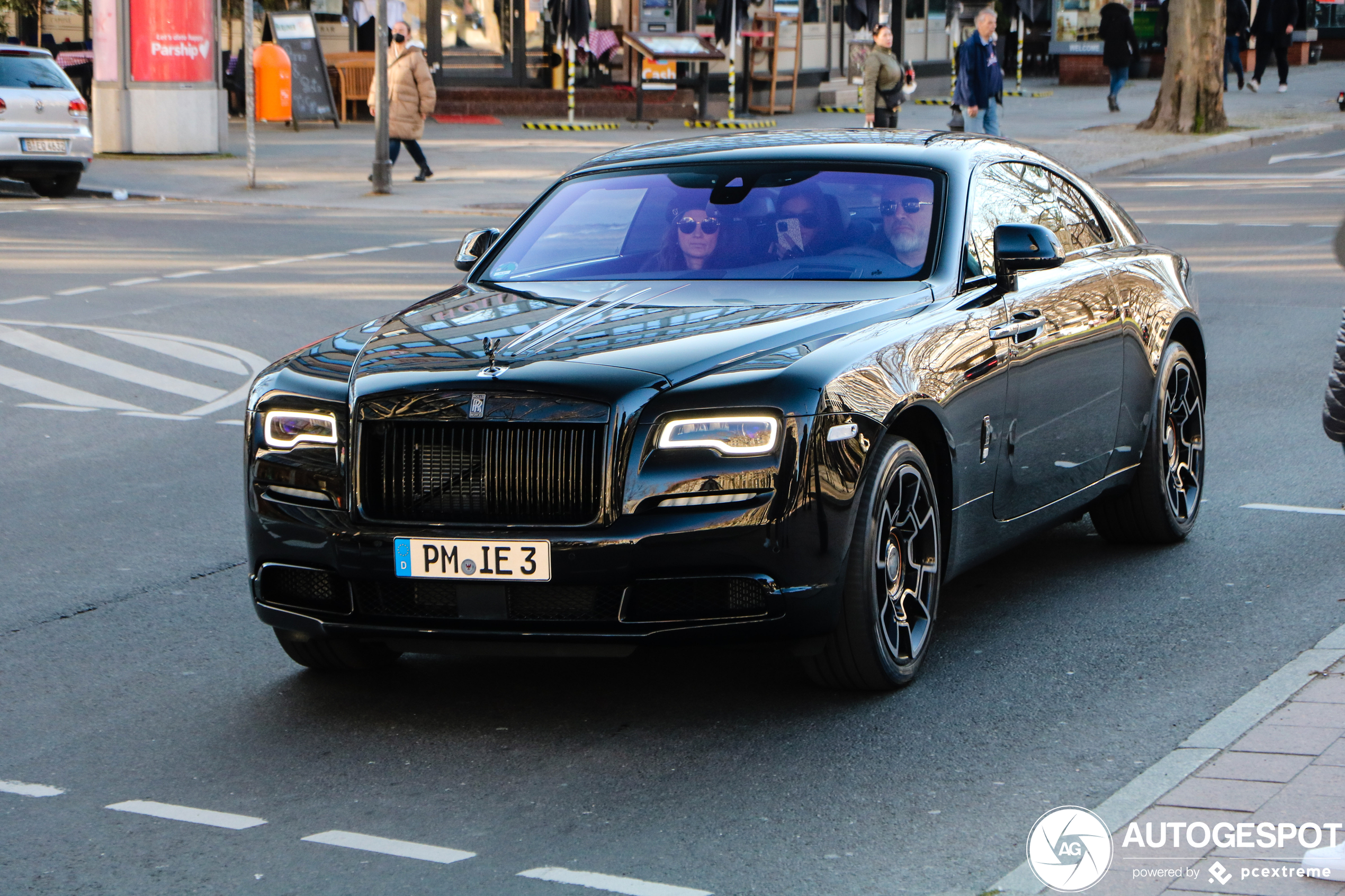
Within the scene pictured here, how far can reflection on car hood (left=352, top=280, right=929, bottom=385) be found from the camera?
16.6 ft

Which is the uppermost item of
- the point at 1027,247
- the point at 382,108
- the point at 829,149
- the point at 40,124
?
the point at 829,149

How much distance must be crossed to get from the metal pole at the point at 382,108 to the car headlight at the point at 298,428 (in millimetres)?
17337

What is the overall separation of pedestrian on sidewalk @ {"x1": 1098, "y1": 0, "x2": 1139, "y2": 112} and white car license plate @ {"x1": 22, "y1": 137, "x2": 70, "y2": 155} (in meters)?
21.0

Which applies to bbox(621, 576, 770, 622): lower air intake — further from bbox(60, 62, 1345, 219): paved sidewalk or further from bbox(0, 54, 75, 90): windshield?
bbox(0, 54, 75, 90): windshield

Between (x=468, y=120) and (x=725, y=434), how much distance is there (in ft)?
105

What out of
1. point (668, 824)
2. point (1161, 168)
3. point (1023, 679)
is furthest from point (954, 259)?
point (1161, 168)

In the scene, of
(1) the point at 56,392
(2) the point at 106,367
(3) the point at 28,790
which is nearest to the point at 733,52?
(2) the point at 106,367

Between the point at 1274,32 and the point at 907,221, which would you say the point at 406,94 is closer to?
the point at 907,221

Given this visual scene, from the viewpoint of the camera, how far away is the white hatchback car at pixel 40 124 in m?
23.2

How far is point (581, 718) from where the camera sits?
207 inches

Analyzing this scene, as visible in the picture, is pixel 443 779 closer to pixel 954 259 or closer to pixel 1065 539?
pixel 954 259

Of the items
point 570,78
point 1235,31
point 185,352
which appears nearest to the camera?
point 185,352

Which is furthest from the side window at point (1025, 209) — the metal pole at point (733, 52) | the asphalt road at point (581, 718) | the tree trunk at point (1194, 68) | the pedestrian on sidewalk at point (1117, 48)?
the pedestrian on sidewalk at point (1117, 48)

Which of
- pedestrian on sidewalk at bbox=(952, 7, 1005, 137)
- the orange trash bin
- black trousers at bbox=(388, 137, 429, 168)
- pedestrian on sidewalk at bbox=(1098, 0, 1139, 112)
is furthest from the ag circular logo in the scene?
pedestrian on sidewalk at bbox=(1098, 0, 1139, 112)
